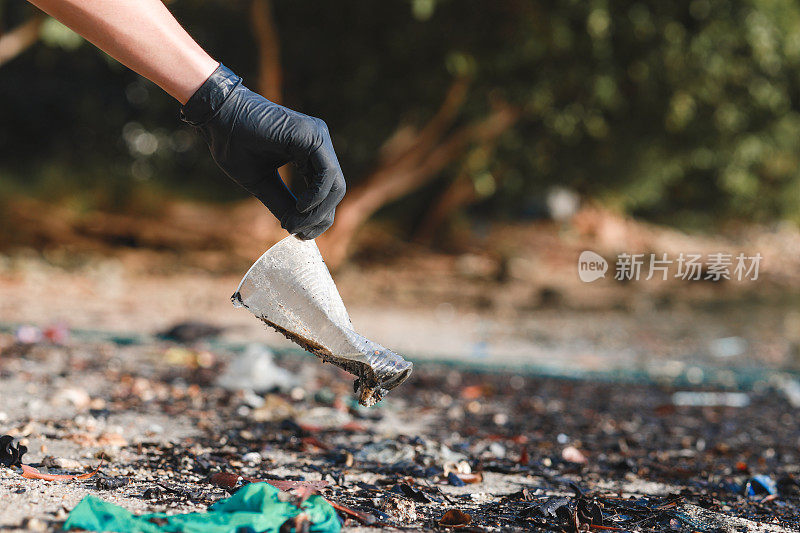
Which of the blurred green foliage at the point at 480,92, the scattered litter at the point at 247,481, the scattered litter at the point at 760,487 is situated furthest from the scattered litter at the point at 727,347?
the scattered litter at the point at 247,481

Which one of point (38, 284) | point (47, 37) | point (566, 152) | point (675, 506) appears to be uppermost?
point (566, 152)

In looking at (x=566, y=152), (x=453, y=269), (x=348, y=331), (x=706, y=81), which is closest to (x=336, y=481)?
(x=348, y=331)

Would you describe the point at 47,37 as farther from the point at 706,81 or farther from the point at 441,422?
the point at 706,81

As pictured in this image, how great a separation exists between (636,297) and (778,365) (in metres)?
4.05

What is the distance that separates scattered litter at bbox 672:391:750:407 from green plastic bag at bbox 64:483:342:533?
3199 mm

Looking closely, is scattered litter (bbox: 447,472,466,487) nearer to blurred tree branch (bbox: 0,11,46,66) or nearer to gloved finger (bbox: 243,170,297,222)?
gloved finger (bbox: 243,170,297,222)

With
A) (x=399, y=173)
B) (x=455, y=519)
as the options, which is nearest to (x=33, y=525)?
(x=455, y=519)

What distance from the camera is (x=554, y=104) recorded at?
10000 millimetres

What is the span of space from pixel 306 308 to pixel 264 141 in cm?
52

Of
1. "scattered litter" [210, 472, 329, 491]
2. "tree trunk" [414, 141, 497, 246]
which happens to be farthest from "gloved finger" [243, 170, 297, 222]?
"tree trunk" [414, 141, 497, 246]

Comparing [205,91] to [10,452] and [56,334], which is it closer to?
[10,452]

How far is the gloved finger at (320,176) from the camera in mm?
2160

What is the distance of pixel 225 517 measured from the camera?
193 cm

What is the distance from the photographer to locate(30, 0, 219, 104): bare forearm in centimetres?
207
